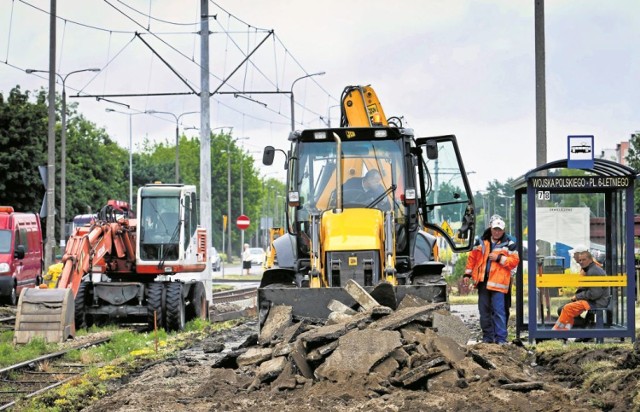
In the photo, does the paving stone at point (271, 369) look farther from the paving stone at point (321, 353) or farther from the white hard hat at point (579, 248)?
the white hard hat at point (579, 248)

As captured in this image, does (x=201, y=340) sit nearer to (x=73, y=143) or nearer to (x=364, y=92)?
(x=364, y=92)

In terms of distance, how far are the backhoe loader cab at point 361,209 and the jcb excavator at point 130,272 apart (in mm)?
5761

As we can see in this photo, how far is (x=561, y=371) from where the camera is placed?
554 inches

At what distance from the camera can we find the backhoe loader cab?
1595 cm

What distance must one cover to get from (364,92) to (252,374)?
9.01 metres

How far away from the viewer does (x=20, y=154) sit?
49375 mm

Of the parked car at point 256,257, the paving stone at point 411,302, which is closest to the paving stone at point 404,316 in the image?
the paving stone at point 411,302

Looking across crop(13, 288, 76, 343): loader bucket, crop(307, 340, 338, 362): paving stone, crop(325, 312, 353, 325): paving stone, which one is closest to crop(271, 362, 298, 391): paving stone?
crop(307, 340, 338, 362): paving stone

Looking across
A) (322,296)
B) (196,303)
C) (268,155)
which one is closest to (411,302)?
(322,296)

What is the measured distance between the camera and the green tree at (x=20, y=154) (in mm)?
49312

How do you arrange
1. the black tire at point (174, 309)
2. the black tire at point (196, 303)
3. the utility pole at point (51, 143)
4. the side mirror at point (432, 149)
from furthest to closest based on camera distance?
1. the utility pole at point (51, 143)
2. the black tire at point (196, 303)
3. the black tire at point (174, 309)
4. the side mirror at point (432, 149)

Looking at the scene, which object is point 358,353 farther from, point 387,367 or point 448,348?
point 448,348

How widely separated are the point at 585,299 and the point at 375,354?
542 cm

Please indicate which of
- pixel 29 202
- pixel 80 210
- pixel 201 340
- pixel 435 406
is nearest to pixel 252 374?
pixel 435 406
